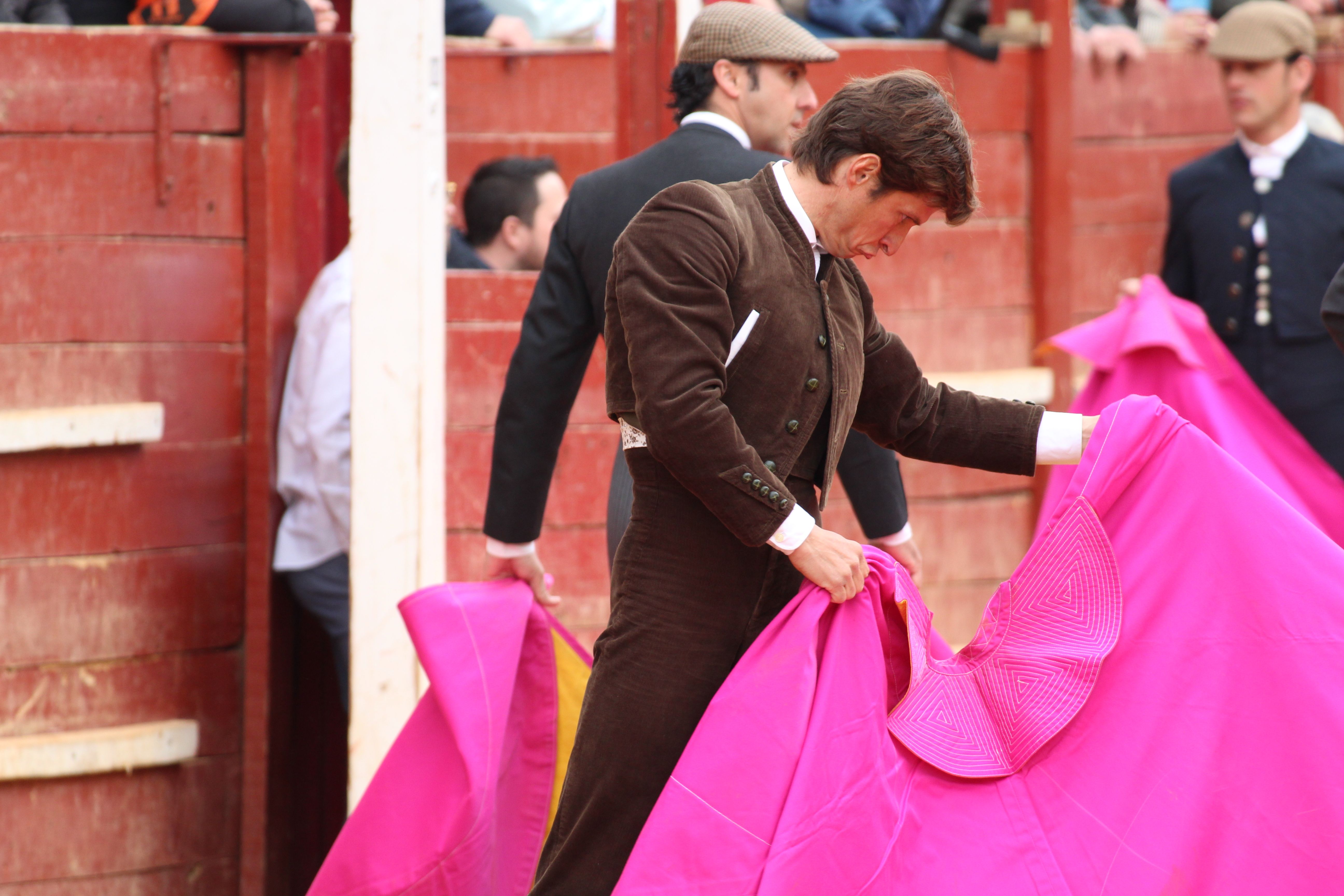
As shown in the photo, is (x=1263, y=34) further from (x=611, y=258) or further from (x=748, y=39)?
(x=611, y=258)

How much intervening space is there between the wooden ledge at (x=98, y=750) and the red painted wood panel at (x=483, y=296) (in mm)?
1174

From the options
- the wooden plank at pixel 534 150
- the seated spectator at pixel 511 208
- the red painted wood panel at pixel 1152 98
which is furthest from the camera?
the red painted wood panel at pixel 1152 98

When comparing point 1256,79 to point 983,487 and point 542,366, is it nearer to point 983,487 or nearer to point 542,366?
point 983,487

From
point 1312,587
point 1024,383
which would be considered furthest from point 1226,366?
point 1312,587

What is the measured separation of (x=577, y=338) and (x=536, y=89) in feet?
5.37

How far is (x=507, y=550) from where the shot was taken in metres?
2.92

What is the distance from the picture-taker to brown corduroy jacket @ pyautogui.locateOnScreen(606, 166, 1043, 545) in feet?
6.68

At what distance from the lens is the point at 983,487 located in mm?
4328

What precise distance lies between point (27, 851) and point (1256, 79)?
148 inches

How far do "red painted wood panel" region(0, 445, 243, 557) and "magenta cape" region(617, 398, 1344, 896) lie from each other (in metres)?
1.93

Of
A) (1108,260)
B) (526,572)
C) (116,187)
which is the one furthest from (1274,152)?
(116,187)

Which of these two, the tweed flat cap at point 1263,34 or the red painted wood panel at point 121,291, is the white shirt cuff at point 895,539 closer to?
the red painted wood panel at point 121,291

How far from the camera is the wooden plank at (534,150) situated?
434 centimetres

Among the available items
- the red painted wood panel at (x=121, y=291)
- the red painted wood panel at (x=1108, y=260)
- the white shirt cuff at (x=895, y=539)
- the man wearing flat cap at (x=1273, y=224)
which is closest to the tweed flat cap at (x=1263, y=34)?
the man wearing flat cap at (x=1273, y=224)
